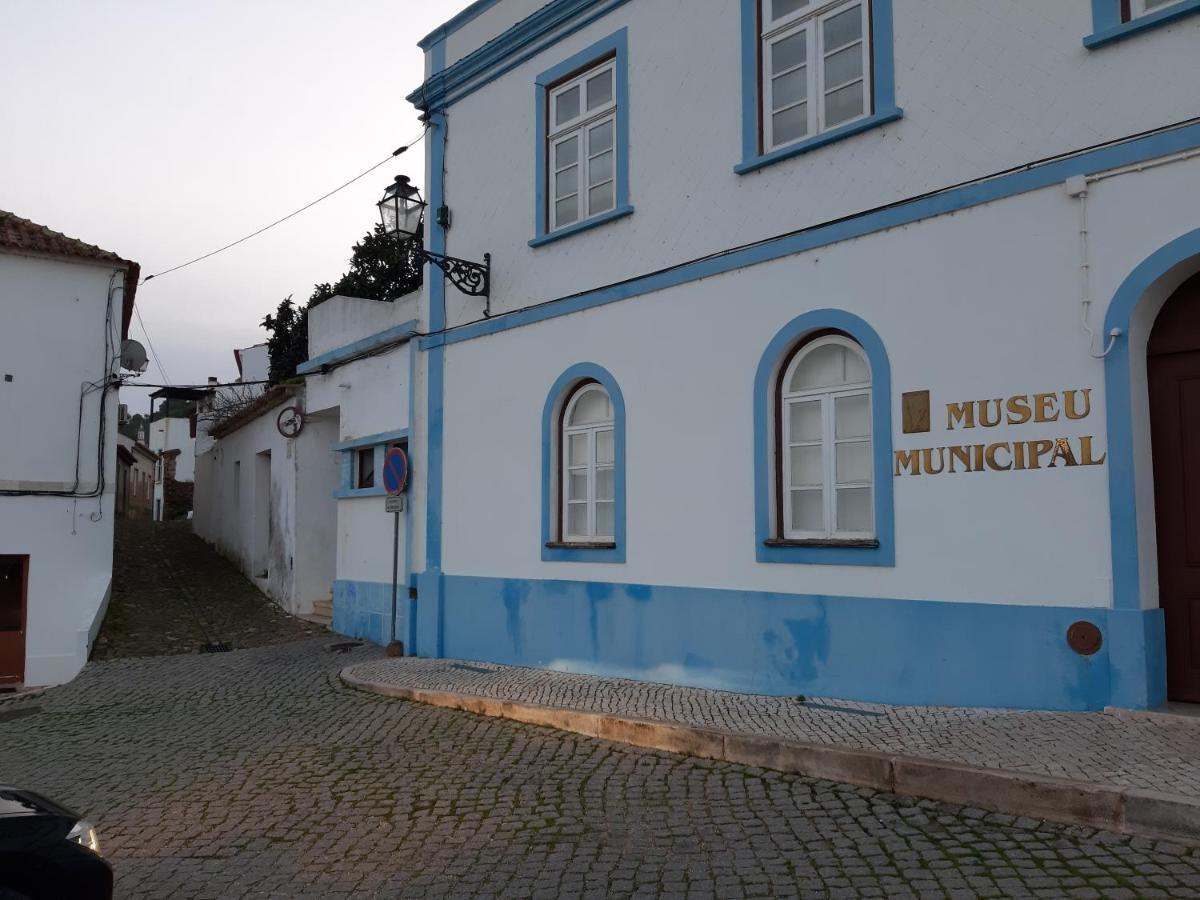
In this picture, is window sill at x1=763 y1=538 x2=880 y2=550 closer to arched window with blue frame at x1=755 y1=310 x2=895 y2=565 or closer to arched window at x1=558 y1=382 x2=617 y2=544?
arched window with blue frame at x1=755 y1=310 x2=895 y2=565

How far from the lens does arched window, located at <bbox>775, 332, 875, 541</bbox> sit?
7.38 m

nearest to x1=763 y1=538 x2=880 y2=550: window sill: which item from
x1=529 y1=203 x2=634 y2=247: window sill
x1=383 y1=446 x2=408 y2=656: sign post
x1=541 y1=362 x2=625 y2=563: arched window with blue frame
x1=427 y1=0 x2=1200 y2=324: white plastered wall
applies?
x1=541 y1=362 x2=625 y2=563: arched window with blue frame

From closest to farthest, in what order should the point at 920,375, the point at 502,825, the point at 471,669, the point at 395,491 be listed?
the point at 502,825 < the point at 920,375 < the point at 471,669 < the point at 395,491

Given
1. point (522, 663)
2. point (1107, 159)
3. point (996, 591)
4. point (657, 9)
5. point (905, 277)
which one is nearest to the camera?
point (1107, 159)

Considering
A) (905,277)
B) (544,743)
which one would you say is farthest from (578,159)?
(544,743)

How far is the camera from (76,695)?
36.0 ft

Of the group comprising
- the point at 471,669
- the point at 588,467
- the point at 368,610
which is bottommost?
the point at 471,669

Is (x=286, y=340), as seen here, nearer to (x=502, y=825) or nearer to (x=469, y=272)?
(x=469, y=272)

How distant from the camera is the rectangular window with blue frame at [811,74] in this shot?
23.9 ft

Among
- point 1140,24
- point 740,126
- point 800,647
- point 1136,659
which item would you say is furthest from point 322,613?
point 1140,24

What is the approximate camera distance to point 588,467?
9.71 meters

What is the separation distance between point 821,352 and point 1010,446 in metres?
1.80

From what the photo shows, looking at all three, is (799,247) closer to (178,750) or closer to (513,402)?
(513,402)

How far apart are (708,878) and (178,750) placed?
516 centimetres
